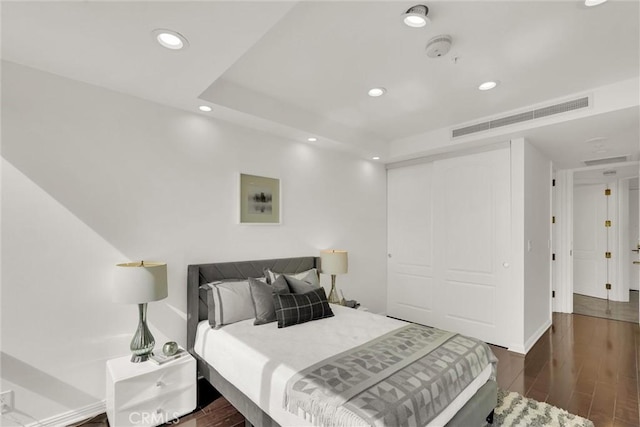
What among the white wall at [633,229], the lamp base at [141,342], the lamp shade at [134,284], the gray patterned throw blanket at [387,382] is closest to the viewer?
the gray patterned throw blanket at [387,382]

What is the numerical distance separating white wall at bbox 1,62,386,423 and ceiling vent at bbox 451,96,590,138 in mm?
2462

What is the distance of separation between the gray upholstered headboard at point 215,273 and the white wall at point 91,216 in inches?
3.4

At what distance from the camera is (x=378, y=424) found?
1.40 metres

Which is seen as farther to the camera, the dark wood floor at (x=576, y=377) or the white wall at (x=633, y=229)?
the white wall at (x=633, y=229)

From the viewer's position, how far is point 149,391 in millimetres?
2170

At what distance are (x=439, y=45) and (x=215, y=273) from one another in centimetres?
259

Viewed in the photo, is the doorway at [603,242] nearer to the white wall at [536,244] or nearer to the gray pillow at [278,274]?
the white wall at [536,244]

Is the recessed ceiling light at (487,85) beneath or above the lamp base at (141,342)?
above

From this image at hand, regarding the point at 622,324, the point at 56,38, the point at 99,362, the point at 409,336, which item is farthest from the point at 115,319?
the point at 622,324

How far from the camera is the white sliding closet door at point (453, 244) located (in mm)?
3762

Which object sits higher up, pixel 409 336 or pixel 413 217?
pixel 413 217

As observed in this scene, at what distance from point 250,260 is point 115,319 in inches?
49.0

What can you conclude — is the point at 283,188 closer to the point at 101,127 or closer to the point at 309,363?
the point at 101,127

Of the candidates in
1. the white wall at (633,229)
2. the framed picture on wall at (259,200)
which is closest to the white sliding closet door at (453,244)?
the framed picture on wall at (259,200)
